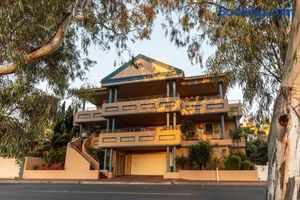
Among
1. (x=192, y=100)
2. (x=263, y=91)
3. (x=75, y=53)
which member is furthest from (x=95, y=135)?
(x=263, y=91)

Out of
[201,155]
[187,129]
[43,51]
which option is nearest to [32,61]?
[43,51]

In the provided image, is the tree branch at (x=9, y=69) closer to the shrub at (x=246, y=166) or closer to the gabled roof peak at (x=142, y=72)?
the shrub at (x=246, y=166)

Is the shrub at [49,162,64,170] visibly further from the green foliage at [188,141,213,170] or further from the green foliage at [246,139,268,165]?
the green foliage at [246,139,268,165]

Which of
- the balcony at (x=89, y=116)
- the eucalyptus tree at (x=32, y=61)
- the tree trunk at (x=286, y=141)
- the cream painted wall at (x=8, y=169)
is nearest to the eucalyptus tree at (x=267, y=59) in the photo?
the tree trunk at (x=286, y=141)

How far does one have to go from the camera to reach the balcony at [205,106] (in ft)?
82.6

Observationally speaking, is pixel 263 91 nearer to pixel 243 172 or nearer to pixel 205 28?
pixel 205 28

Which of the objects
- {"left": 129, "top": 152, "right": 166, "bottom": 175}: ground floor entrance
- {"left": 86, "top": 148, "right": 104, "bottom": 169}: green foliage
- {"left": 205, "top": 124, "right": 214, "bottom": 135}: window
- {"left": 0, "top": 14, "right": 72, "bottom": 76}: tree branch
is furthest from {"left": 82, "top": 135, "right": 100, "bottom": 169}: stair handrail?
{"left": 0, "top": 14, "right": 72, "bottom": 76}: tree branch

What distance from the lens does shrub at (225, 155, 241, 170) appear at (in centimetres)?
2258

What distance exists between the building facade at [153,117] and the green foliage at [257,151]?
2463 millimetres

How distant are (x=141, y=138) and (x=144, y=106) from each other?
2.78m

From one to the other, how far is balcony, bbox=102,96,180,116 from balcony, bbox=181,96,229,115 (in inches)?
41.3

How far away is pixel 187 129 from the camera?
26766 millimetres

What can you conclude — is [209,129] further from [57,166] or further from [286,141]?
[286,141]

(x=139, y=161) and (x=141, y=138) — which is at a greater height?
(x=141, y=138)
